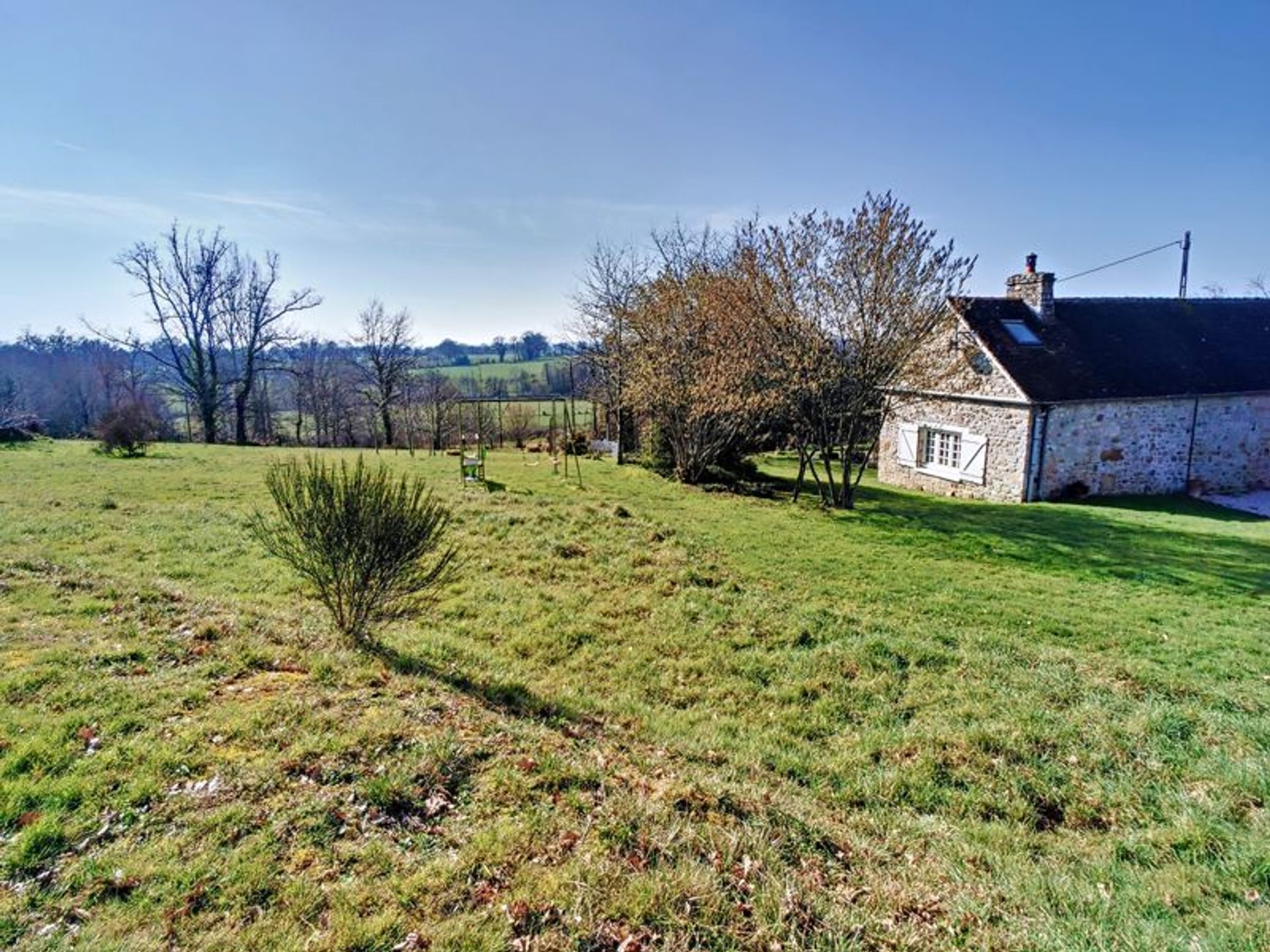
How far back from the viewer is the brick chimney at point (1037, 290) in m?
18.5

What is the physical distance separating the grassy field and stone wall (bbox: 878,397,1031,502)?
7823 millimetres

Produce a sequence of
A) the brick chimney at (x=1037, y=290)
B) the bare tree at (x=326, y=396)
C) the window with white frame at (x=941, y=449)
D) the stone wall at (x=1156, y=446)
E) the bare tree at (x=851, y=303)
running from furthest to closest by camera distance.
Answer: the bare tree at (x=326, y=396) < the window with white frame at (x=941, y=449) < the brick chimney at (x=1037, y=290) < the stone wall at (x=1156, y=446) < the bare tree at (x=851, y=303)

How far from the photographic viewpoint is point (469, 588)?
834 centimetres

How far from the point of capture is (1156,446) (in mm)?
17547

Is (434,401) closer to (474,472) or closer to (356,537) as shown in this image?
(474,472)

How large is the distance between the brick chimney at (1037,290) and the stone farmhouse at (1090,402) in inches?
1.3

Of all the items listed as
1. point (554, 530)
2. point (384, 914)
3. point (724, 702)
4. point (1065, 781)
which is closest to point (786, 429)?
point (554, 530)

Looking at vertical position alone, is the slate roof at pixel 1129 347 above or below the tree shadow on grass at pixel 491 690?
above

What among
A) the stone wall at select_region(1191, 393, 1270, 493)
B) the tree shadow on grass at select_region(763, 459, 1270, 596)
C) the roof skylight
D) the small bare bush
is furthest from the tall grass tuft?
the stone wall at select_region(1191, 393, 1270, 493)

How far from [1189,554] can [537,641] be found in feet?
37.2

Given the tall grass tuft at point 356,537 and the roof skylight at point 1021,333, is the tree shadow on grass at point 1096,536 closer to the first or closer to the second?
the roof skylight at point 1021,333

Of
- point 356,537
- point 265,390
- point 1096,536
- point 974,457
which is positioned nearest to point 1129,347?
point 974,457

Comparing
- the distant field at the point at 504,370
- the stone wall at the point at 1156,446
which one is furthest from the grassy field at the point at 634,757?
the distant field at the point at 504,370

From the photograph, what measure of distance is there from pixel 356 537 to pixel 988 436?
17.3 meters
